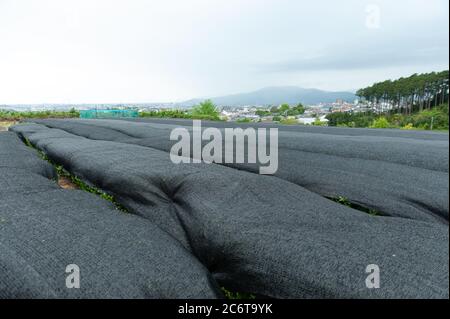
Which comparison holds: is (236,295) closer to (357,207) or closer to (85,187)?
(357,207)

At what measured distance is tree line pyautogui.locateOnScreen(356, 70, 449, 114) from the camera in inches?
118

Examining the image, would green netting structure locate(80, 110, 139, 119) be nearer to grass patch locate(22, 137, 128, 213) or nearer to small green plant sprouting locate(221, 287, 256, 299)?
grass patch locate(22, 137, 128, 213)

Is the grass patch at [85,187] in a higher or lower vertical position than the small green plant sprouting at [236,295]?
higher

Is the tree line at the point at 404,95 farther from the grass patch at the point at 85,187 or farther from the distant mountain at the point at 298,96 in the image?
the grass patch at the point at 85,187

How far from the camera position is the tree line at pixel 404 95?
3004 millimetres

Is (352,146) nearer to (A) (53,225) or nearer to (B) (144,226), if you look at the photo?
(B) (144,226)

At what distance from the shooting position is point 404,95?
3977 mm

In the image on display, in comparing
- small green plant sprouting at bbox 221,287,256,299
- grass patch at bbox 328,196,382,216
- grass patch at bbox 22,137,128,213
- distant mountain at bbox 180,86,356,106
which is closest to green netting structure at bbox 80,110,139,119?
distant mountain at bbox 180,86,356,106

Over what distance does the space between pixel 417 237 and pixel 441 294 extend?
1.17 ft

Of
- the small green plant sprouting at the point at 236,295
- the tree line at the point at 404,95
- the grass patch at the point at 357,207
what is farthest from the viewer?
the tree line at the point at 404,95

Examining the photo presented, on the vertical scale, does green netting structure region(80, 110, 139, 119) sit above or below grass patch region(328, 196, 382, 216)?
above

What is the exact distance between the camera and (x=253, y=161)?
10.8 feet

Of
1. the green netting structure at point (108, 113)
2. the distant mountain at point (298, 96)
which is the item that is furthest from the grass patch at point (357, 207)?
the green netting structure at point (108, 113)

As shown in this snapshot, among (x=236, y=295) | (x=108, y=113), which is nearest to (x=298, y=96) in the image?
(x=236, y=295)
